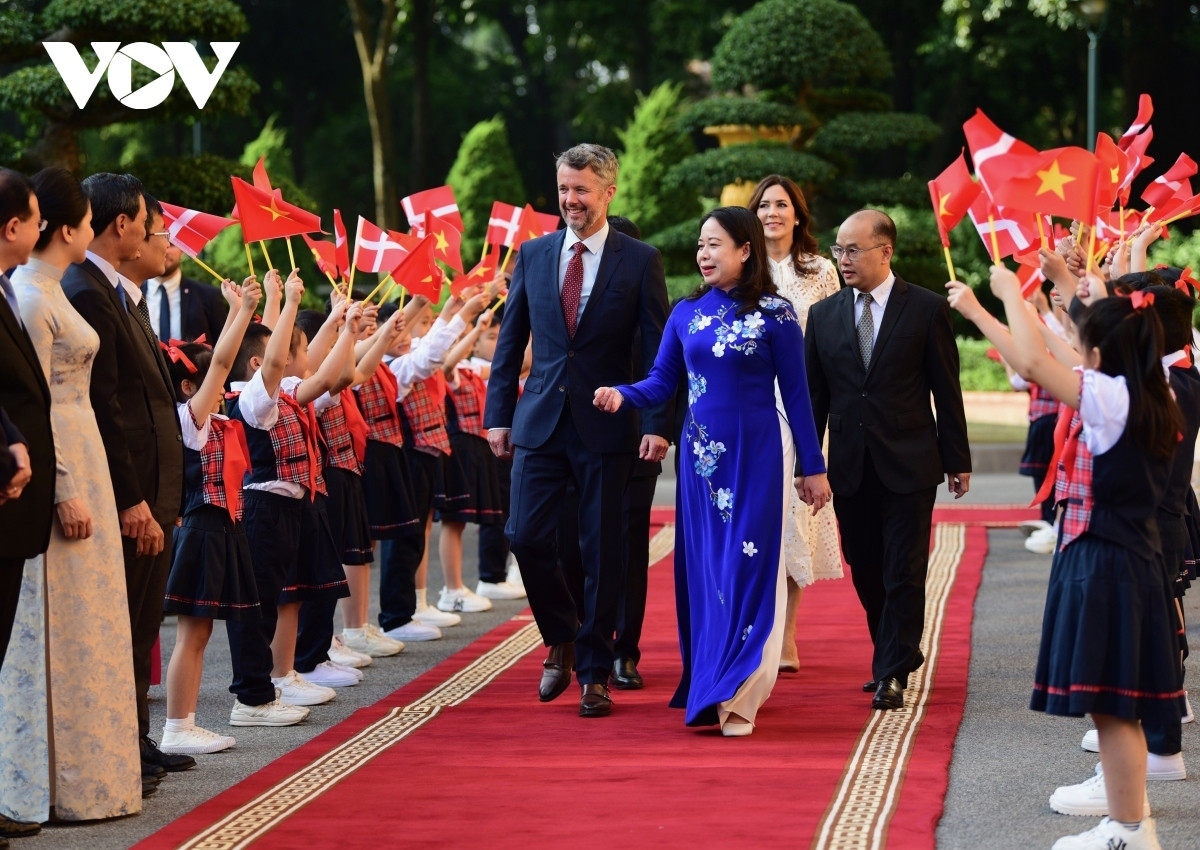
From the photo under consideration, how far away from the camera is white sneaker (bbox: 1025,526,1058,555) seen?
1206 cm

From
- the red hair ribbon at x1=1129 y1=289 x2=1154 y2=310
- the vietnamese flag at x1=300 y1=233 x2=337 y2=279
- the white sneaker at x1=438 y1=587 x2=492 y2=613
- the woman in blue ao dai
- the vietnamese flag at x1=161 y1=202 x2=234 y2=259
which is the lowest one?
the white sneaker at x1=438 y1=587 x2=492 y2=613

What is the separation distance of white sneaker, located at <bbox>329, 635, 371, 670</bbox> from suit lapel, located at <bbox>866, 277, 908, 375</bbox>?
283cm

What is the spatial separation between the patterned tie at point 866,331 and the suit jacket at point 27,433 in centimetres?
Answer: 343

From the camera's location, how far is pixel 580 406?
6.87 meters

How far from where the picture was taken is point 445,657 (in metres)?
8.39

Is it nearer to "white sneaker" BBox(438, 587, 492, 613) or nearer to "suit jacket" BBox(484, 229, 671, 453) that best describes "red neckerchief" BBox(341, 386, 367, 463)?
"suit jacket" BBox(484, 229, 671, 453)

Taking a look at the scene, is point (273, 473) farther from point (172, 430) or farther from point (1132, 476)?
point (1132, 476)

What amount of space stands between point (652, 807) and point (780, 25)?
55.1 feet

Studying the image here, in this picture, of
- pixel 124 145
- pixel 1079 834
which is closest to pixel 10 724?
pixel 1079 834

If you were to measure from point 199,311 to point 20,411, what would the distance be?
513cm

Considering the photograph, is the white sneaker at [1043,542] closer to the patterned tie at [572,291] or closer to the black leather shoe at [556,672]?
the black leather shoe at [556,672]

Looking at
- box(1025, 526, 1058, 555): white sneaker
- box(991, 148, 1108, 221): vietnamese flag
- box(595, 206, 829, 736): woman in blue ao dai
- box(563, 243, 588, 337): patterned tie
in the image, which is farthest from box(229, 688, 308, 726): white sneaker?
box(1025, 526, 1058, 555): white sneaker

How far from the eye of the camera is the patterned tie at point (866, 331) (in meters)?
7.04

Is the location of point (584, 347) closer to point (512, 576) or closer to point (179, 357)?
point (179, 357)
